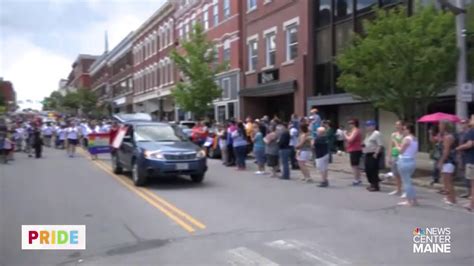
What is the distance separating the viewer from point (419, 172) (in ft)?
50.5

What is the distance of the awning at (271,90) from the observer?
26.5 m

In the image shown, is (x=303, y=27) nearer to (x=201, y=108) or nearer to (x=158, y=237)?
(x=201, y=108)

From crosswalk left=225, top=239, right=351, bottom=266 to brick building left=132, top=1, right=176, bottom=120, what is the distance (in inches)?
1546

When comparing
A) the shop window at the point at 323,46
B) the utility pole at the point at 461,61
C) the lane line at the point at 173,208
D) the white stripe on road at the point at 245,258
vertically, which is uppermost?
the shop window at the point at 323,46

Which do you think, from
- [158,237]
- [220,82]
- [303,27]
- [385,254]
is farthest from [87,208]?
[220,82]

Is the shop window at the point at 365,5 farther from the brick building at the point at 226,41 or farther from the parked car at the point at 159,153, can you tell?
the brick building at the point at 226,41

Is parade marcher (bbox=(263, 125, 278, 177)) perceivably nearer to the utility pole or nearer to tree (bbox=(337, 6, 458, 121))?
tree (bbox=(337, 6, 458, 121))

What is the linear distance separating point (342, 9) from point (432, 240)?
57.5 feet

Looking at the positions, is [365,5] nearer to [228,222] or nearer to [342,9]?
[342,9]

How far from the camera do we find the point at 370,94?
49.7ft

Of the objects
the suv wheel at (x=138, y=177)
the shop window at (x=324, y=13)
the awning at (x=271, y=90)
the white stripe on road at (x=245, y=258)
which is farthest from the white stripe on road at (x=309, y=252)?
the awning at (x=271, y=90)

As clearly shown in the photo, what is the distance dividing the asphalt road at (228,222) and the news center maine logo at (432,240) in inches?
4.5

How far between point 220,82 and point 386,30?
21856 mm

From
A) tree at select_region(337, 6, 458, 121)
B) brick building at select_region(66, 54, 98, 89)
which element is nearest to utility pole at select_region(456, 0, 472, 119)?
tree at select_region(337, 6, 458, 121)
